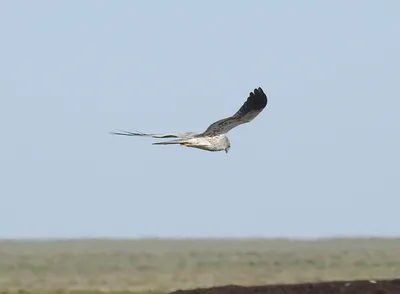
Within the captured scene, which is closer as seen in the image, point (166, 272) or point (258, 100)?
point (258, 100)

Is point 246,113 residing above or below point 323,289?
above

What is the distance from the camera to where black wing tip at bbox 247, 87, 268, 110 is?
2308 cm

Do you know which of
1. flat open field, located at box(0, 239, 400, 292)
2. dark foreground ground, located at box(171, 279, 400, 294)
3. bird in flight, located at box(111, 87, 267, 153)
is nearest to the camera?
bird in flight, located at box(111, 87, 267, 153)

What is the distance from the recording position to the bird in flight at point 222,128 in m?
23.0

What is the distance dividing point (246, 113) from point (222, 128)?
1.75ft

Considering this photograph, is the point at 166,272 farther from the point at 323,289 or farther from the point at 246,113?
the point at 246,113

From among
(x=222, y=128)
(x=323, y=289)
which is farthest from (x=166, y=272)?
(x=222, y=128)

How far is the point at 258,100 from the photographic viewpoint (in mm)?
23094

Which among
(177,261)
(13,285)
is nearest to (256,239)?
(177,261)

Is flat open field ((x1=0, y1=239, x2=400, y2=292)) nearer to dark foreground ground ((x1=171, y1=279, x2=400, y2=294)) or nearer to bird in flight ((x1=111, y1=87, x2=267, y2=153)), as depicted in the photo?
dark foreground ground ((x1=171, y1=279, x2=400, y2=294))

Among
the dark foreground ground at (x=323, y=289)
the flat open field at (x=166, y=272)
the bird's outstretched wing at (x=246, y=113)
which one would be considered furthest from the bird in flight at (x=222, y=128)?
the flat open field at (x=166, y=272)

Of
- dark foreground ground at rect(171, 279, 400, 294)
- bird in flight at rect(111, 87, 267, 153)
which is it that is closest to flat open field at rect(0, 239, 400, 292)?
dark foreground ground at rect(171, 279, 400, 294)

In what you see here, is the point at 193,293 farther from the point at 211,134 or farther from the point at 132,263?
the point at 132,263

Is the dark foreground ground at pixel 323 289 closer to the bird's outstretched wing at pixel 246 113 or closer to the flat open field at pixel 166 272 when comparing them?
the bird's outstretched wing at pixel 246 113
